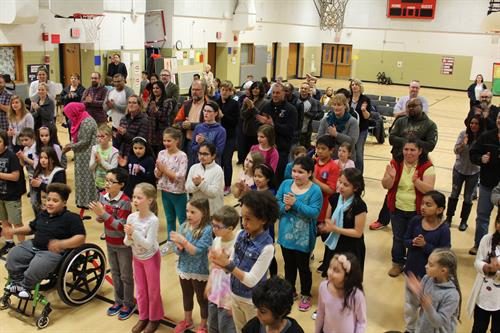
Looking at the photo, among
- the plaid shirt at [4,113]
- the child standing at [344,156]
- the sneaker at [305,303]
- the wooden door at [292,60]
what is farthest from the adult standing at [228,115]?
the wooden door at [292,60]

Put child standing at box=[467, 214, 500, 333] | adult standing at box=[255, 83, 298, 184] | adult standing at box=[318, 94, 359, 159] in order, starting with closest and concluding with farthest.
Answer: child standing at box=[467, 214, 500, 333] → adult standing at box=[318, 94, 359, 159] → adult standing at box=[255, 83, 298, 184]

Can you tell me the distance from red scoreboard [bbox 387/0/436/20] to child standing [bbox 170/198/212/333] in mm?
25062

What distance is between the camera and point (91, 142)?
625 centimetres

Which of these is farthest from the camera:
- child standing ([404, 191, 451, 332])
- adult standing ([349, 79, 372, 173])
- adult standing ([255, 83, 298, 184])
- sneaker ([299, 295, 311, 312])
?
adult standing ([349, 79, 372, 173])

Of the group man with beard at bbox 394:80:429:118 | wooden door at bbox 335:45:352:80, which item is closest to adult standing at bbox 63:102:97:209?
man with beard at bbox 394:80:429:118

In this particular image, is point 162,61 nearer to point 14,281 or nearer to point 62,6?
point 62,6

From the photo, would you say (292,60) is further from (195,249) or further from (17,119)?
(195,249)

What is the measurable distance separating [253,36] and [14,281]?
19803mm

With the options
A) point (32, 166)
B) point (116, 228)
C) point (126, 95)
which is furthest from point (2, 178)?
point (126, 95)

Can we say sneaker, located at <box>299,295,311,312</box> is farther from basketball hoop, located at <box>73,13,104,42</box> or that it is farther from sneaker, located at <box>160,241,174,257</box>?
basketball hoop, located at <box>73,13,104,42</box>

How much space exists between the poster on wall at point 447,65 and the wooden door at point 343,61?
201 inches

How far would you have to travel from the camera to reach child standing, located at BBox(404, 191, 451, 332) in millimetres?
3986

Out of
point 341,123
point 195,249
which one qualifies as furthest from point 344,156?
point 195,249

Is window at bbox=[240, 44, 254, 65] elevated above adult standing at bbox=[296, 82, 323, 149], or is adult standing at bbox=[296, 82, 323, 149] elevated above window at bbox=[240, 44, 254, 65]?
window at bbox=[240, 44, 254, 65]
